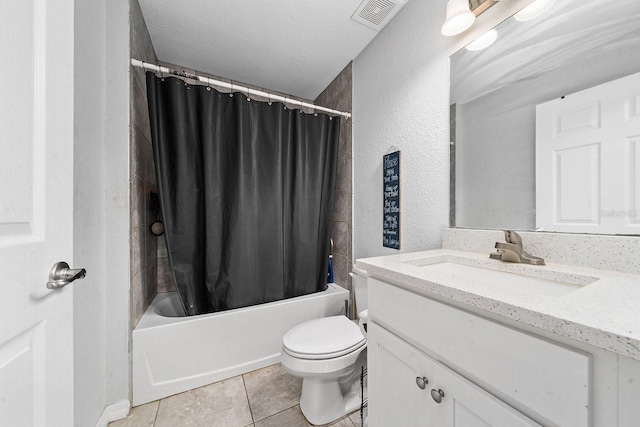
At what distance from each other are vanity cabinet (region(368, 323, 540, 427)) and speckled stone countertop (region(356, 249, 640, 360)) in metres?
0.17

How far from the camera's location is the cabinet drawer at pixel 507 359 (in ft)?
1.20

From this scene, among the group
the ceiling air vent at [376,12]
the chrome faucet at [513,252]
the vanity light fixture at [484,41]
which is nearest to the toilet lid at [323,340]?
the chrome faucet at [513,252]

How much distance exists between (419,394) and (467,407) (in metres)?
0.15

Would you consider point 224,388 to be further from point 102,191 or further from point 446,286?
point 446,286

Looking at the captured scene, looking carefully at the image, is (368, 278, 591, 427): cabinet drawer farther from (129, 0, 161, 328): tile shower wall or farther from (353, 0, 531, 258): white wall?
(129, 0, 161, 328): tile shower wall

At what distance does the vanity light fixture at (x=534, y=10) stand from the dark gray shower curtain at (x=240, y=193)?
1209 mm

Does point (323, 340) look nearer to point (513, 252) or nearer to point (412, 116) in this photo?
point (513, 252)

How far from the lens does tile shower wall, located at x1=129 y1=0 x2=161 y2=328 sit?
4.12 feet

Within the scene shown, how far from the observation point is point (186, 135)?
56.5 inches

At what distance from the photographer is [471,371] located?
19.7 inches

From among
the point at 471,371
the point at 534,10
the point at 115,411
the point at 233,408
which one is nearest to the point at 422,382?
the point at 471,371
